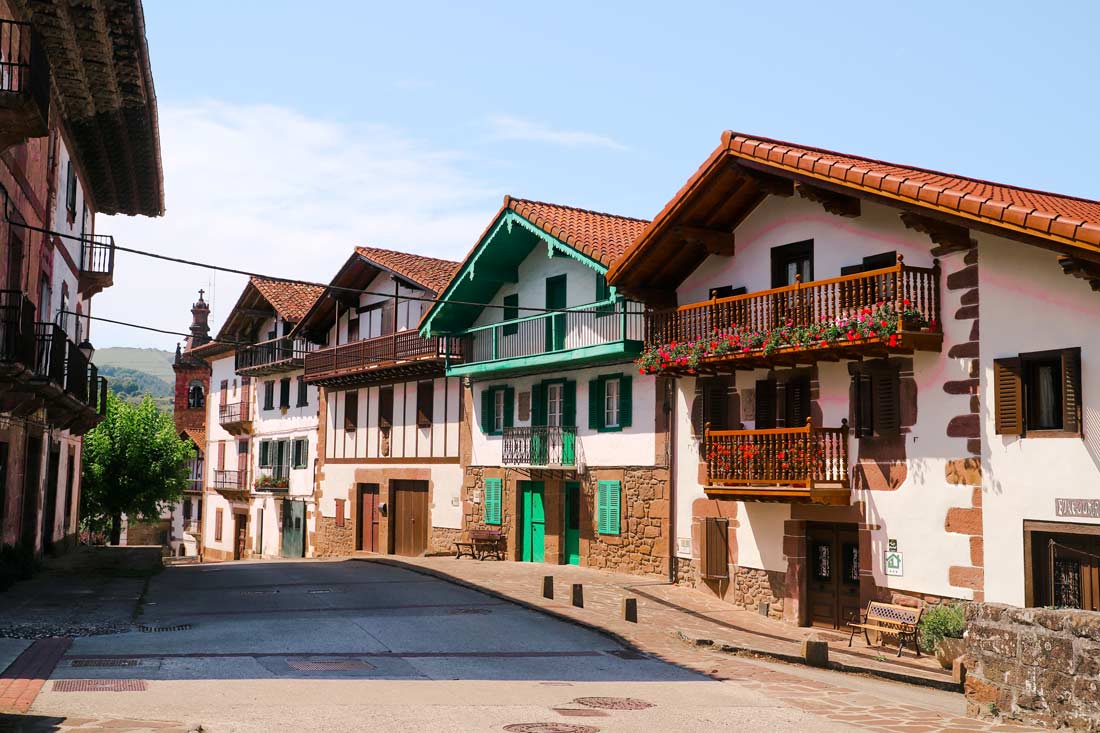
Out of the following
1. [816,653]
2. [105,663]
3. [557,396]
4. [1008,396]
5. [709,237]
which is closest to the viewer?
[105,663]

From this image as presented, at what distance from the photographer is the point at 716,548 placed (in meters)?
23.5

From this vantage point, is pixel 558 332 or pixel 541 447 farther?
pixel 541 447

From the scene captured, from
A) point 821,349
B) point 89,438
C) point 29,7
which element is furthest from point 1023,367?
point 89,438

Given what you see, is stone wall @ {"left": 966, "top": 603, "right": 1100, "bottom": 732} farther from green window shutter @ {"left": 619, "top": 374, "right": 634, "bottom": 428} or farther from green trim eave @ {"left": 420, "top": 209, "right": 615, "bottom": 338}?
green window shutter @ {"left": 619, "top": 374, "right": 634, "bottom": 428}

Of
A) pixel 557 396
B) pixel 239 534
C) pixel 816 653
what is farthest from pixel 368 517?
pixel 816 653

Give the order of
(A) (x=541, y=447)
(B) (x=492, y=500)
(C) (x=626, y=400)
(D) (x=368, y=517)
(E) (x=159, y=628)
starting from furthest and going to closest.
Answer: (D) (x=368, y=517)
(B) (x=492, y=500)
(A) (x=541, y=447)
(C) (x=626, y=400)
(E) (x=159, y=628)

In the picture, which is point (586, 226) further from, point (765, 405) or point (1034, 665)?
point (1034, 665)

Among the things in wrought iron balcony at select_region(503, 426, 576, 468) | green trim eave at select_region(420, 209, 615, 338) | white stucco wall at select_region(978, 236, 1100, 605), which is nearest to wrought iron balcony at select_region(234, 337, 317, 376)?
green trim eave at select_region(420, 209, 615, 338)

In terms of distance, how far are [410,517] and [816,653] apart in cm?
2210

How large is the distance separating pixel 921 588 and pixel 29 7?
704 inches

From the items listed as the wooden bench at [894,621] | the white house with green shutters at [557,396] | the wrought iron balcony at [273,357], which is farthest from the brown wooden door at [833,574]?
the wrought iron balcony at [273,357]

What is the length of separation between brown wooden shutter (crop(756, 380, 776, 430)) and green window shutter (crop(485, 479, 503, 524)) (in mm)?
11478

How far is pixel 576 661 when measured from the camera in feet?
51.4

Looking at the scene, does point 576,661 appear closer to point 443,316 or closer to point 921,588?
point 921,588
